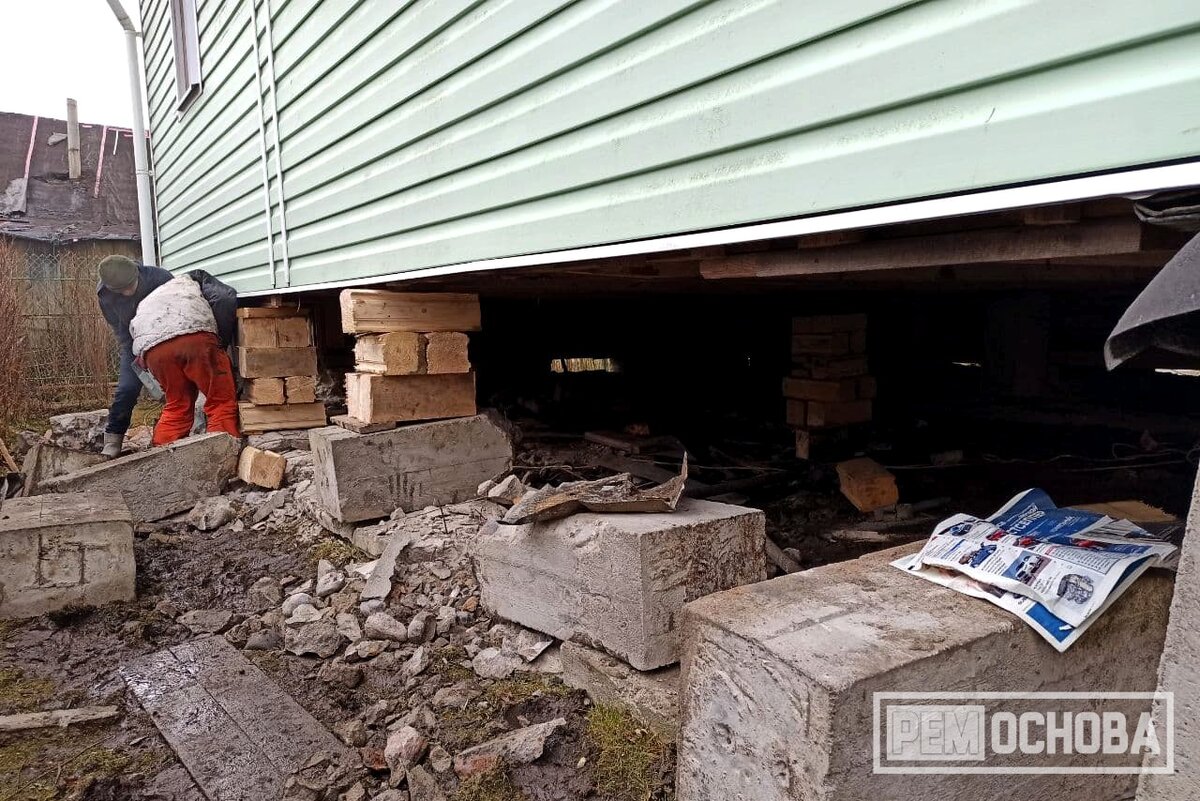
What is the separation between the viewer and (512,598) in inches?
116

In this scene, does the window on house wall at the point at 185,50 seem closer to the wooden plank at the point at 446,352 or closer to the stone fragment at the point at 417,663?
the wooden plank at the point at 446,352

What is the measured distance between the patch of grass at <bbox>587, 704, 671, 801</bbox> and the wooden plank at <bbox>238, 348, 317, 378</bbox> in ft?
14.7

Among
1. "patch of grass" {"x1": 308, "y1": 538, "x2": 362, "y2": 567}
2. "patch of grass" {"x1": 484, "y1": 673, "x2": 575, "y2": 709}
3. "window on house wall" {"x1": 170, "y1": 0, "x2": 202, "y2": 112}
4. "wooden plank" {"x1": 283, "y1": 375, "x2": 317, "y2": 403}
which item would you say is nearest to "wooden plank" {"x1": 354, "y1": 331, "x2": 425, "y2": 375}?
"patch of grass" {"x1": 308, "y1": 538, "x2": 362, "y2": 567}

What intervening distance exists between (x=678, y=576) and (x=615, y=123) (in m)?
1.54

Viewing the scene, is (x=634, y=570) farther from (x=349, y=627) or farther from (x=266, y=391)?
(x=266, y=391)

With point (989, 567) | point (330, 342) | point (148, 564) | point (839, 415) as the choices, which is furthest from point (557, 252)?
point (330, 342)

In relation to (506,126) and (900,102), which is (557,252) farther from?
(900,102)

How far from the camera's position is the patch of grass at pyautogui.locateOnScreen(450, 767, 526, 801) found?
2105 millimetres

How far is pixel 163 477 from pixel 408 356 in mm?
2370

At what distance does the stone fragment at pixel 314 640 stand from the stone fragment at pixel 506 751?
3.42 ft

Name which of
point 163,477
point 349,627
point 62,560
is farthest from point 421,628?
point 163,477

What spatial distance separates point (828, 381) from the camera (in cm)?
495

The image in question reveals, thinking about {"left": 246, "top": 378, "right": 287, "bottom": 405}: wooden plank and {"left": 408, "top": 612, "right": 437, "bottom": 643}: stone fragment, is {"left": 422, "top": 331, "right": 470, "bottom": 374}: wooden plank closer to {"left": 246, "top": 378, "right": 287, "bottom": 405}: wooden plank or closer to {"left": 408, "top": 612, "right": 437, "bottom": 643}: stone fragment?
{"left": 408, "top": 612, "right": 437, "bottom": 643}: stone fragment

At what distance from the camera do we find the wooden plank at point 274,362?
585 centimetres
